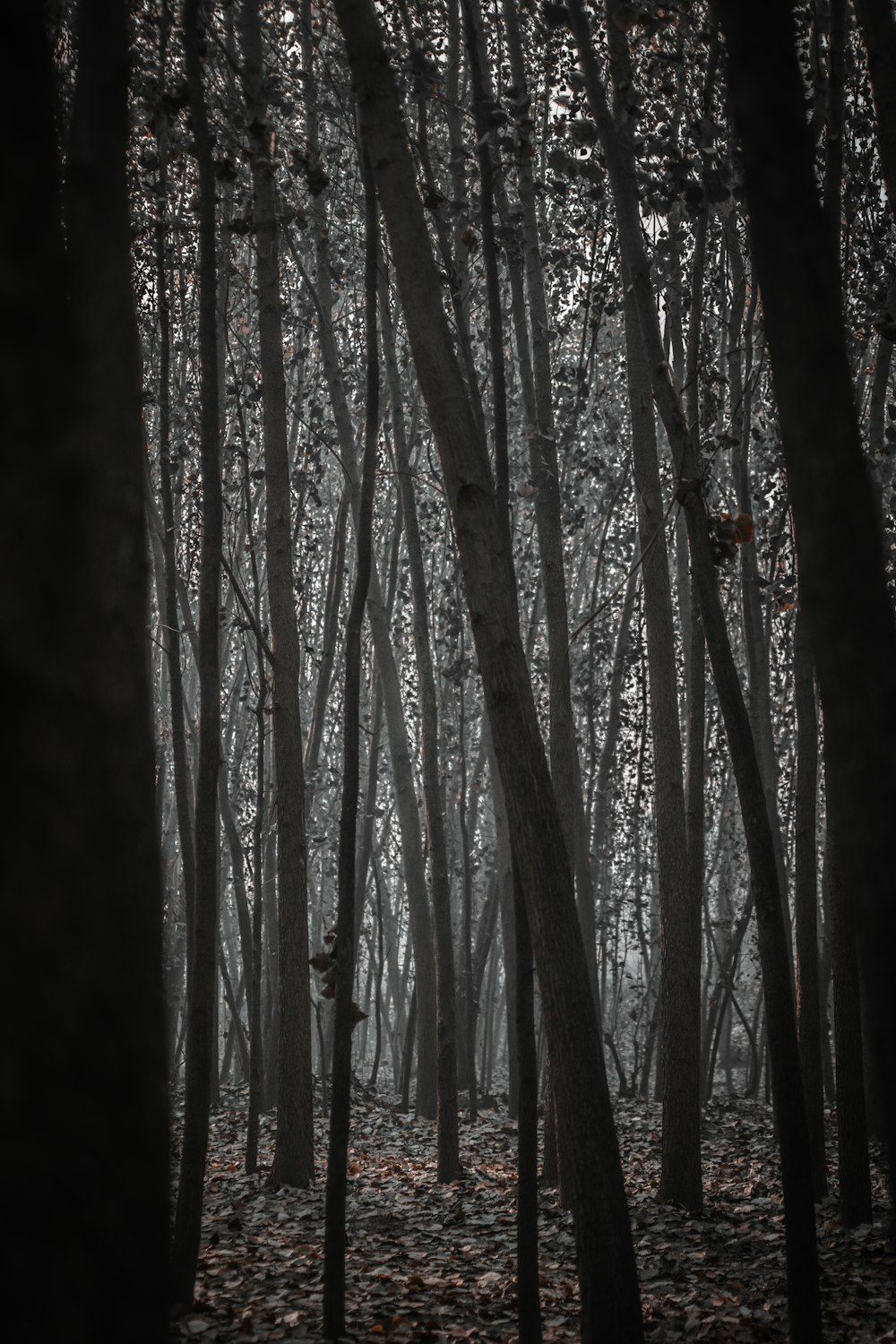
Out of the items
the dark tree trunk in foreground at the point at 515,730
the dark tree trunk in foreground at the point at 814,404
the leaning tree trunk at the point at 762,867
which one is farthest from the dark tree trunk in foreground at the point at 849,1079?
the dark tree trunk in foreground at the point at 814,404

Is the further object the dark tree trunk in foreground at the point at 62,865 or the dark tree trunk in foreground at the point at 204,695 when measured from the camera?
the dark tree trunk in foreground at the point at 204,695

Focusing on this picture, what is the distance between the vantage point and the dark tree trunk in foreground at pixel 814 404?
1740 millimetres

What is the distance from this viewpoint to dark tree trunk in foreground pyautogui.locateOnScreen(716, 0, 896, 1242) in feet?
5.71

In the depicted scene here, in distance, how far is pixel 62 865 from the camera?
1.41m

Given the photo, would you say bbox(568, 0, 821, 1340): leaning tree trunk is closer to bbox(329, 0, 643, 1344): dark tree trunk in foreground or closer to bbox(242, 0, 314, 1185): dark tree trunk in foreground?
bbox(329, 0, 643, 1344): dark tree trunk in foreground

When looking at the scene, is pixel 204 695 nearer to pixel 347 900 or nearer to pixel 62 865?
pixel 347 900

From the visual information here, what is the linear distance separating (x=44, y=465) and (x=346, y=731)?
2.91 metres

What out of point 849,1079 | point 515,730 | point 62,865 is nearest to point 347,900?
point 515,730

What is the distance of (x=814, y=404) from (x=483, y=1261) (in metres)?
4.69

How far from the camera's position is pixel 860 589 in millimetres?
1762

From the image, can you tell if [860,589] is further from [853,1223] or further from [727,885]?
[727,885]

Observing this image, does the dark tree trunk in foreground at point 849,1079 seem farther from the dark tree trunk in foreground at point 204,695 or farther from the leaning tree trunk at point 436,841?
the dark tree trunk in foreground at point 204,695

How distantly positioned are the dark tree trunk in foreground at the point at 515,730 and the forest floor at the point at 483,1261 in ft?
2.68

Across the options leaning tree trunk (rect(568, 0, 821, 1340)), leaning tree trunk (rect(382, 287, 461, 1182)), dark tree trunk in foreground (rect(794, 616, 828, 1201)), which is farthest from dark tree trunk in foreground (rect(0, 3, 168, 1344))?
dark tree trunk in foreground (rect(794, 616, 828, 1201))
